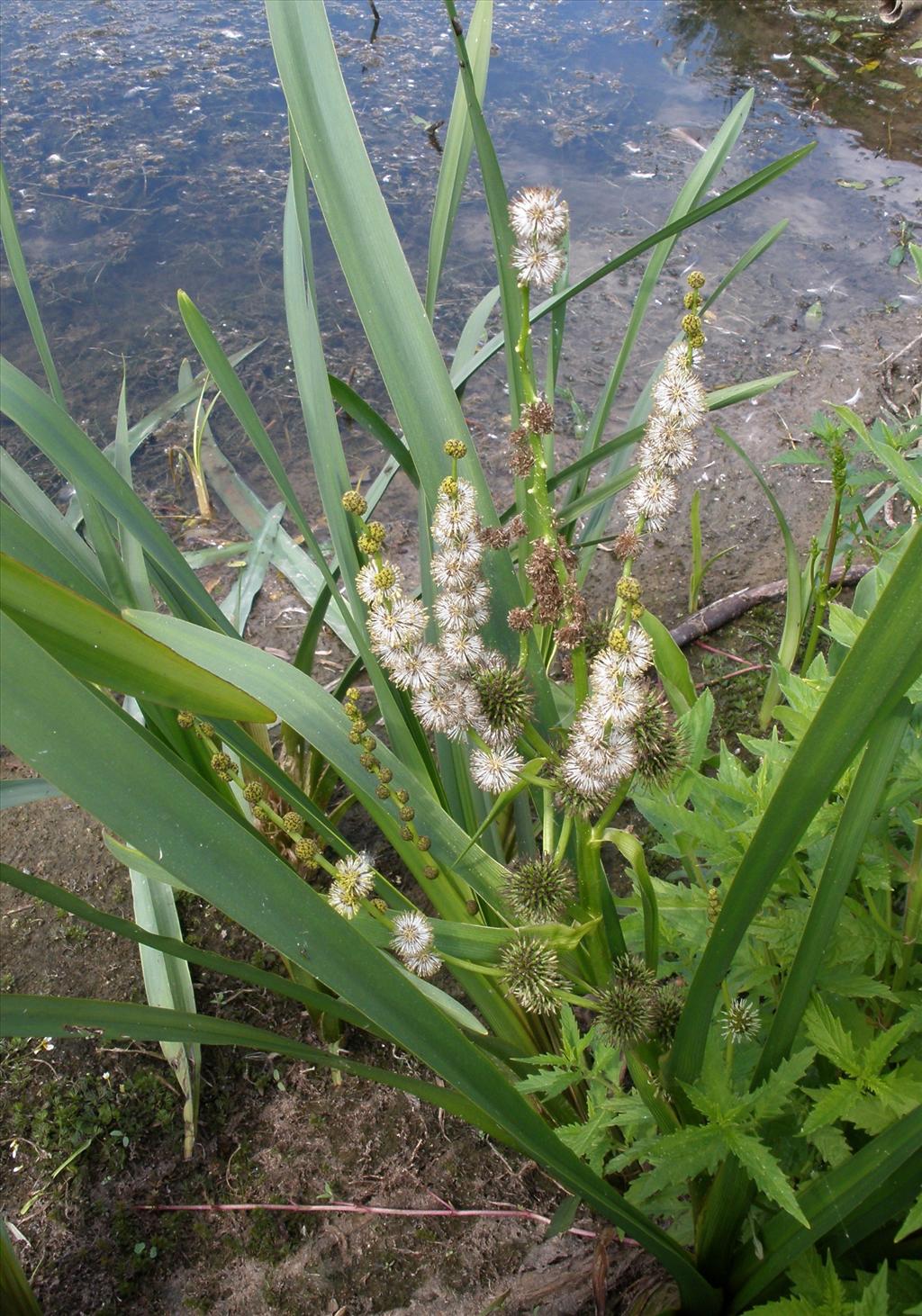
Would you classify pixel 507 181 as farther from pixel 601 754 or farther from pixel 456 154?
pixel 601 754

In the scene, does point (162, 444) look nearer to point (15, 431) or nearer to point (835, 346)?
point (15, 431)

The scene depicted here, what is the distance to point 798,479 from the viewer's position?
9.99 ft

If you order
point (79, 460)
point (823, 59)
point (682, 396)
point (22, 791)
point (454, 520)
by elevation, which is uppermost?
point (823, 59)

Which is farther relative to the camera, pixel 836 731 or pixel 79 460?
pixel 79 460

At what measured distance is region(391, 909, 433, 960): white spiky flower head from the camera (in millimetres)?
961

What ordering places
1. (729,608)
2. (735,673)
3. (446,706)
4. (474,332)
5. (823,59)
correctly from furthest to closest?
(823,59), (729,608), (735,673), (474,332), (446,706)

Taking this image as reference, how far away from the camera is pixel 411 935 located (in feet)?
3.16

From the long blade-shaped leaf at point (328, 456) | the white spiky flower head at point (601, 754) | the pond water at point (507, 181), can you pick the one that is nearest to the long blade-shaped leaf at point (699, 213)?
the long blade-shaped leaf at point (328, 456)

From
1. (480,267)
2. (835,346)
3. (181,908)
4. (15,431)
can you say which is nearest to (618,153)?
(480,267)

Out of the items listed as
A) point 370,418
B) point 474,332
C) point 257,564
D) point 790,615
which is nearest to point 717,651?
point 790,615

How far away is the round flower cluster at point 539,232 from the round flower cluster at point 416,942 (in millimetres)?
627

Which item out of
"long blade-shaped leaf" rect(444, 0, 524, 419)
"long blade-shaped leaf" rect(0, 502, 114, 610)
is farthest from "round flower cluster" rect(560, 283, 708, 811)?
"long blade-shaped leaf" rect(0, 502, 114, 610)

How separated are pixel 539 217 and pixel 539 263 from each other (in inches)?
1.5

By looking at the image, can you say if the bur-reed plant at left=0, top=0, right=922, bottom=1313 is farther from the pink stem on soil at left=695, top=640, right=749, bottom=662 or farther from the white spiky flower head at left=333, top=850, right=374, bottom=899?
the pink stem on soil at left=695, top=640, right=749, bottom=662
